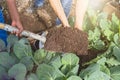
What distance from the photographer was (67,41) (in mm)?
2350

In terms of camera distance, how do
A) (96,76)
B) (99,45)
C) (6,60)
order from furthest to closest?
(99,45), (6,60), (96,76)

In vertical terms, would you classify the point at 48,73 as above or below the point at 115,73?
above

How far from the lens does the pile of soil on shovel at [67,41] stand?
2.35 metres

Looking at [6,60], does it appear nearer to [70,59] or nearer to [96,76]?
[70,59]

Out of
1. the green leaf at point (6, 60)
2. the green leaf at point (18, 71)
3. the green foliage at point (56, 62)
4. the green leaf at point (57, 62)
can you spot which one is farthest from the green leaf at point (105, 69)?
the green leaf at point (6, 60)

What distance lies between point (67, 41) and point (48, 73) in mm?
329

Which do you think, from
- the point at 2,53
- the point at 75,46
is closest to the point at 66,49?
the point at 75,46

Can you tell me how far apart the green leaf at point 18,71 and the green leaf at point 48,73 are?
10 cm

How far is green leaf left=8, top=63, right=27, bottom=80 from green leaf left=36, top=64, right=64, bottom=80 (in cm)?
10

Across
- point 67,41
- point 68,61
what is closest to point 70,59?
point 68,61

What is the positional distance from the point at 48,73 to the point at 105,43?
74cm

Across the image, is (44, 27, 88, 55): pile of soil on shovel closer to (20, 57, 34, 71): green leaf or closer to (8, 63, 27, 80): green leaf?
(20, 57, 34, 71): green leaf

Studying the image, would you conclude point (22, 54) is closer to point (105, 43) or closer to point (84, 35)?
point (84, 35)

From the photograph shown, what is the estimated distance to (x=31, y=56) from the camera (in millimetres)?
2312
